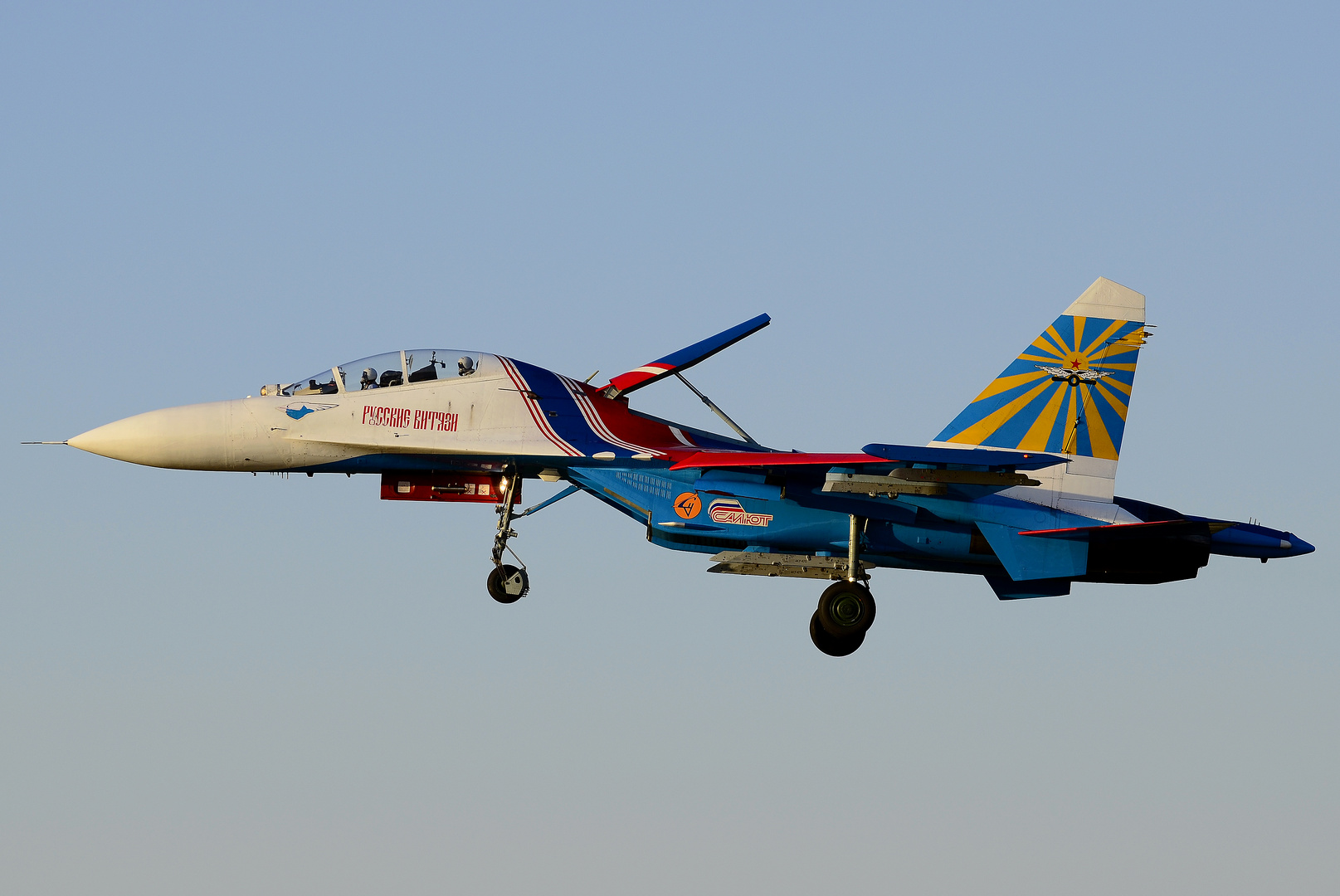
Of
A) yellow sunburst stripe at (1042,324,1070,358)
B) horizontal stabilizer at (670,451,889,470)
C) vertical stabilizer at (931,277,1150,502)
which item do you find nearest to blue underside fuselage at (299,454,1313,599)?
horizontal stabilizer at (670,451,889,470)

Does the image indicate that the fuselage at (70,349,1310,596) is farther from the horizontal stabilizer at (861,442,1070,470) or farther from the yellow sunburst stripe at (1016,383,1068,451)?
the horizontal stabilizer at (861,442,1070,470)

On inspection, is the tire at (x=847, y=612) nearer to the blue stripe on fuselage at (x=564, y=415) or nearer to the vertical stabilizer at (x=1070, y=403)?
the vertical stabilizer at (x=1070, y=403)

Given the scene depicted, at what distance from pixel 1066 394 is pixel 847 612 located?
4948 millimetres

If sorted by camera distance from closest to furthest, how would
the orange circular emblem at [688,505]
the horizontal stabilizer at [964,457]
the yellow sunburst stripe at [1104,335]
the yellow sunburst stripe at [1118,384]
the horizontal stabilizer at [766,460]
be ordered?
the horizontal stabilizer at [964,457]
the horizontal stabilizer at [766,460]
the orange circular emblem at [688,505]
the yellow sunburst stripe at [1118,384]
the yellow sunburst stripe at [1104,335]

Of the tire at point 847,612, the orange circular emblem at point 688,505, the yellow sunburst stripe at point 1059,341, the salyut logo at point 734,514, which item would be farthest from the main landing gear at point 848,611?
the yellow sunburst stripe at point 1059,341

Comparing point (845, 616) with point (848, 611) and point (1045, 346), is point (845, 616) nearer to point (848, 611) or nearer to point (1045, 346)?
point (848, 611)

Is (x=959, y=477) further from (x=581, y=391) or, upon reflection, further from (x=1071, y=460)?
(x=581, y=391)

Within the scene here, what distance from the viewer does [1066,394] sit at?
26.1 meters

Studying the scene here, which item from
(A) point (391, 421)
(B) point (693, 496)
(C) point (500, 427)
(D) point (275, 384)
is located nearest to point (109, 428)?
(D) point (275, 384)

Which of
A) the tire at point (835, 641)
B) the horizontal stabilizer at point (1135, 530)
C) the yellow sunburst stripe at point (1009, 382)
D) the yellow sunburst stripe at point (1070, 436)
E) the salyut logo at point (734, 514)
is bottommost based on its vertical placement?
the tire at point (835, 641)

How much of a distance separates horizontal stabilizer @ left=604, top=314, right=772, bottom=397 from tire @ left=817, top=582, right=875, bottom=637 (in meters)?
4.49

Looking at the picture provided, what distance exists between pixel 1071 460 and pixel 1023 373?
2.18 m

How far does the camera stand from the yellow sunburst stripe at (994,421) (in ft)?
85.4

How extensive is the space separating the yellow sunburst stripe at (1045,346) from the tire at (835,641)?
5.39m
